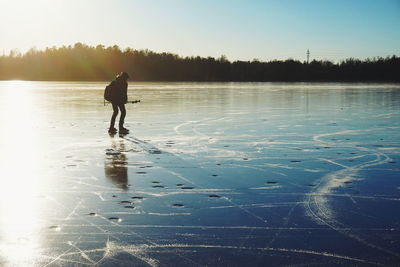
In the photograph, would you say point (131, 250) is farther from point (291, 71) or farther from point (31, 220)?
point (291, 71)

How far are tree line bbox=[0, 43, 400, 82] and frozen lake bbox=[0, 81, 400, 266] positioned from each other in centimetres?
12098

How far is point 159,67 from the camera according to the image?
139250 mm

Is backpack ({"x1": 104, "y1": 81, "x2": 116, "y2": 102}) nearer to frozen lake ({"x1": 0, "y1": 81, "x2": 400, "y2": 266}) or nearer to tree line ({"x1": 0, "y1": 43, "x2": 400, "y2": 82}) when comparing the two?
frozen lake ({"x1": 0, "y1": 81, "x2": 400, "y2": 266})

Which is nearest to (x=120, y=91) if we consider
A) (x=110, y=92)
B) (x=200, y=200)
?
(x=110, y=92)

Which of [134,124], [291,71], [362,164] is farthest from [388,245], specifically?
[291,71]

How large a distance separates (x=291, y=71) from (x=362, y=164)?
130622mm

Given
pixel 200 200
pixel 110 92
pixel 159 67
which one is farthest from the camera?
pixel 159 67

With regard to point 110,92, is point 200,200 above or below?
below

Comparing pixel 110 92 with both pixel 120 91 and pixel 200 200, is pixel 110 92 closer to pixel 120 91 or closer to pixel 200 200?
pixel 120 91

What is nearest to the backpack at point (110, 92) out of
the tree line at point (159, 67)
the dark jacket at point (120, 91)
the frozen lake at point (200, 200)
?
the dark jacket at point (120, 91)

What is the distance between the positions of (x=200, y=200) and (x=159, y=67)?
13571cm

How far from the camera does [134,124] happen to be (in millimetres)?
13977

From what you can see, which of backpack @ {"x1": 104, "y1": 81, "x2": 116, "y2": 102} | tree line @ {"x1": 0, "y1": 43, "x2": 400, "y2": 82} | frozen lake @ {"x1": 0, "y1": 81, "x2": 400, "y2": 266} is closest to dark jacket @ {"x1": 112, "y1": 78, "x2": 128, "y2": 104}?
backpack @ {"x1": 104, "y1": 81, "x2": 116, "y2": 102}

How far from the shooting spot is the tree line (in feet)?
431
